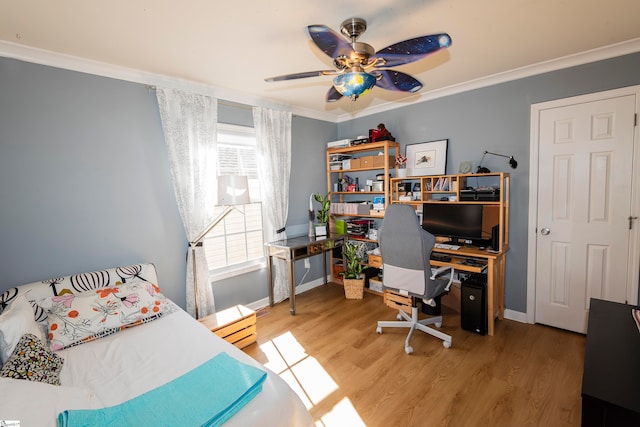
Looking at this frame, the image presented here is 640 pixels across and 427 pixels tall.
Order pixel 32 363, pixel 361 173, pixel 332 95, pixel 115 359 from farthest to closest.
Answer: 1. pixel 361 173
2. pixel 332 95
3. pixel 115 359
4. pixel 32 363

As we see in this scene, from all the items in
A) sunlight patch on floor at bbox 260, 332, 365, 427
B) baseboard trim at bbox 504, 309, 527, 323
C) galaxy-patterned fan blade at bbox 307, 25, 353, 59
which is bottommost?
sunlight patch on floor at bbox 260, 332, 365, 427

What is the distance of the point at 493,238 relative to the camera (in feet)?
9.29

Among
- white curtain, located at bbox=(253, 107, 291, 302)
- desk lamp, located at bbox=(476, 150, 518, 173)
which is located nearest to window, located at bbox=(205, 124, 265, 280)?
white curtain, located at bbox=(253, 107, 291, 302)

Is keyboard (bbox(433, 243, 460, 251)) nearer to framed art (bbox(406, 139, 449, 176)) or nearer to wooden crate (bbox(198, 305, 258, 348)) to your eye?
framed art (bbox(406, 139, 449, 176))

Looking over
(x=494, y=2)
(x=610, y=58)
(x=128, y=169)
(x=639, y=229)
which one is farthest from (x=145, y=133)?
(x=639, y=229)

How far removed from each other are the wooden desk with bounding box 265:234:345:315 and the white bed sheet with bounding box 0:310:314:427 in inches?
52.7

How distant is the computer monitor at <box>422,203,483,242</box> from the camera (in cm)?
305

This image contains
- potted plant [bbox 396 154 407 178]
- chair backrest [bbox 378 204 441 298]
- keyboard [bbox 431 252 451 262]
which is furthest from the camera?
potted plant [bbox 396 154 407 178]

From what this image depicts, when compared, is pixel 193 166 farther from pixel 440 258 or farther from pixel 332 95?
pixel 440 258

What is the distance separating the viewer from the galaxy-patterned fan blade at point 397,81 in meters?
1.74

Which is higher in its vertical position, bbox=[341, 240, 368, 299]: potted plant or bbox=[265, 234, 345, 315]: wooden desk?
bbox=[265, 234, 345, 315]: wooden desk

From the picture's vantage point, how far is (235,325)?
2.55 metres

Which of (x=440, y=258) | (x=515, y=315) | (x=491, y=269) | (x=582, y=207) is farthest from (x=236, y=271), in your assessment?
(x=582, y=207)

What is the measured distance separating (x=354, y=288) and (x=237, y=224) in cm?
168
